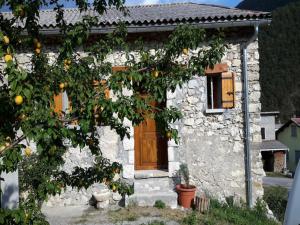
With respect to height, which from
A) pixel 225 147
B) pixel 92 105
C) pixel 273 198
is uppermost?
pixel 92 105

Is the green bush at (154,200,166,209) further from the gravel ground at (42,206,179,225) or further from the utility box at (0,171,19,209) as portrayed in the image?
the utility box at (0,171,19,209)

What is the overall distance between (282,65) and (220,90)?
59788 mm

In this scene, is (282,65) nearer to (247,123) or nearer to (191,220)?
(247,123)

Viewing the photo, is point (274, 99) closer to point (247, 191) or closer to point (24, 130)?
point (247, 191)

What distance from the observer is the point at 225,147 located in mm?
8375

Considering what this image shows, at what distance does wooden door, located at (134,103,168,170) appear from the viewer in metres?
8.78

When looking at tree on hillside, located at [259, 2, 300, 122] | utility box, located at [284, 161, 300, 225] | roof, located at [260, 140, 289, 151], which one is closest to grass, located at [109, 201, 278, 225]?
utility box, located at [284, 161, 300, 225]

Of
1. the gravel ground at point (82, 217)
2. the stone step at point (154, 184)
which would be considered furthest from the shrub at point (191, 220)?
the stone step at point (154, 184)

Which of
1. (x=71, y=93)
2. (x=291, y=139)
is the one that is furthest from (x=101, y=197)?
(x=291, y=139)

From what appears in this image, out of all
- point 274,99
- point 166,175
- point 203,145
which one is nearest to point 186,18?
point 203,145

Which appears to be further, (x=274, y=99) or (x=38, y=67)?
(x=274, y=99)

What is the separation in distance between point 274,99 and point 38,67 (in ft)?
203

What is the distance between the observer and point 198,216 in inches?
286

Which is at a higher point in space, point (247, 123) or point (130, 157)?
point (247, 123)
